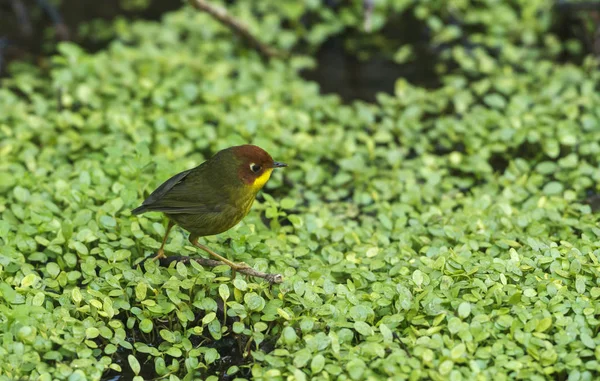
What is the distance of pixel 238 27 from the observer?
7.57 m

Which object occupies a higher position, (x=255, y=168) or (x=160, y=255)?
(x=255, y=168)

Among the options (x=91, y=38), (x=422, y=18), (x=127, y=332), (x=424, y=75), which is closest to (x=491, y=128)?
(x=424, y=75)

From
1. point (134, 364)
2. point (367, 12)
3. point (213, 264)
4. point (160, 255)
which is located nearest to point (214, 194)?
point (213, 264)

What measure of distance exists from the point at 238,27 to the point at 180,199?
3361 millimetres

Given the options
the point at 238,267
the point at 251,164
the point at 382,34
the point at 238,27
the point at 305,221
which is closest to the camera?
the point at 238,267

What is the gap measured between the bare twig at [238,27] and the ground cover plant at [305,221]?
0.14 meters

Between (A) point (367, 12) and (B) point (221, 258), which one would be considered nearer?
(B) point (221, 258)

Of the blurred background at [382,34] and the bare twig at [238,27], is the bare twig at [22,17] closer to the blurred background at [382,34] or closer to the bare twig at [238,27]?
the blurred background at [382,34]

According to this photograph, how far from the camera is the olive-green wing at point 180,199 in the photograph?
454 cm

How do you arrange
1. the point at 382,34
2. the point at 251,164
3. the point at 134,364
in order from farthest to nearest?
the point at 382,34 → the point at 251,164 → the point at 134,364

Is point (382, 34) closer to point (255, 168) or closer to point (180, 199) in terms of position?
point (255, 168)

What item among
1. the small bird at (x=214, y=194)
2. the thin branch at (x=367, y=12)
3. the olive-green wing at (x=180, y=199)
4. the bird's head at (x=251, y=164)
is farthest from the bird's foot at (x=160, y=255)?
the thin branch at (x=367, y=12)

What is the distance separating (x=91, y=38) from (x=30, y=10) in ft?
3.14

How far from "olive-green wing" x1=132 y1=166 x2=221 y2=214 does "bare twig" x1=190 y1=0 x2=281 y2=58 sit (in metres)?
3.10
